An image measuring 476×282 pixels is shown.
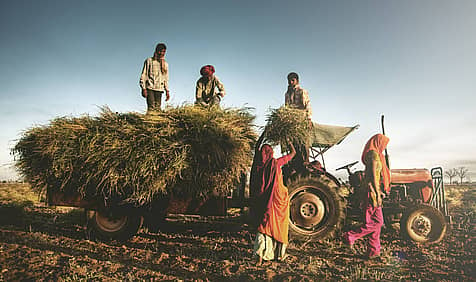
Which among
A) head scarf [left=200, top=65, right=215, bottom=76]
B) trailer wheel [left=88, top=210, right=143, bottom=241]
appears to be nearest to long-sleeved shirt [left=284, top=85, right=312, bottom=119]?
head scarf [left=200, top=65, right=215, bottom=76]

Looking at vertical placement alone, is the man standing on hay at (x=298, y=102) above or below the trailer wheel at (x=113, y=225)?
above

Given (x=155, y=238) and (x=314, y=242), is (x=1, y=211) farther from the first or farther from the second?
(x=314, y=242)

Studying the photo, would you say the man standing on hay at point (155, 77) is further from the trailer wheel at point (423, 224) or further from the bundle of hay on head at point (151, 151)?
the trailer wheel at point (423, 224)

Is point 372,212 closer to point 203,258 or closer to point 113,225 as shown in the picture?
point 203,258

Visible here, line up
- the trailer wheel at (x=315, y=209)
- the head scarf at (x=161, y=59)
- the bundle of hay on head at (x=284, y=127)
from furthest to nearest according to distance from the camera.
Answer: the head scarf at (x=161, y=59)
the trailer wheel at (x=315, y=209)
the bundle of hay on head at (x=284, y=127)

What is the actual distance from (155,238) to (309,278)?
128 inches

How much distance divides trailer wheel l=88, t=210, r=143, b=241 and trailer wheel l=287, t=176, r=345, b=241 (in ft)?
9.28

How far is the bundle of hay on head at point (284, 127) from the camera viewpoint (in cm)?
424

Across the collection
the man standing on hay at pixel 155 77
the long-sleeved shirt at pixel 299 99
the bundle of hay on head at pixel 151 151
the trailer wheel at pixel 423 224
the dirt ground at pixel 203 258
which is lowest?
the dirt ground at pixel 203 258

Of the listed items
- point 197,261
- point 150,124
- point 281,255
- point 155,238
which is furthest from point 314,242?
point 150,124

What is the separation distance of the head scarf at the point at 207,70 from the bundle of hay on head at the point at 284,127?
1915mm

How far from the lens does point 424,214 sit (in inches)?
207

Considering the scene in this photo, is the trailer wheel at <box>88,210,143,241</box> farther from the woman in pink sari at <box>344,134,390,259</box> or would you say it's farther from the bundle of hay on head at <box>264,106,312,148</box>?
the woman in pink sari at <box>344,134,390,259</box>

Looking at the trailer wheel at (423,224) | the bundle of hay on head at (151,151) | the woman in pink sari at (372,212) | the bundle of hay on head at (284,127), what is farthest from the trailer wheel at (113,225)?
the trailer wheel at (423,224)
